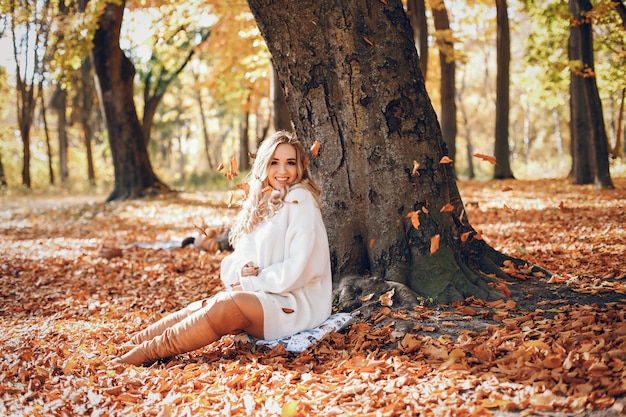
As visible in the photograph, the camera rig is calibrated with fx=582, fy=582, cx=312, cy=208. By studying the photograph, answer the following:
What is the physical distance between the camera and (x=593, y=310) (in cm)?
387

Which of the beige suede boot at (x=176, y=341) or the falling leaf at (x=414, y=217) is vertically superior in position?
the falling leaf at (x=414, y=217)

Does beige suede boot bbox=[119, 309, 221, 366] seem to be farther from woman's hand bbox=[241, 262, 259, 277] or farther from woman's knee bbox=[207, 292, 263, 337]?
woman's hand bbox=[241, 262, 259, 277]

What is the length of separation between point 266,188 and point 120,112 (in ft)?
36.3

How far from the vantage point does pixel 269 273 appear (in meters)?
3.88

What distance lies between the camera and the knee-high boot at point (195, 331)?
12.1ft

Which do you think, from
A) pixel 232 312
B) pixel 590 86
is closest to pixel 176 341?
pixel 232 312

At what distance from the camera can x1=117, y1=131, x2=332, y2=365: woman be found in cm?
375

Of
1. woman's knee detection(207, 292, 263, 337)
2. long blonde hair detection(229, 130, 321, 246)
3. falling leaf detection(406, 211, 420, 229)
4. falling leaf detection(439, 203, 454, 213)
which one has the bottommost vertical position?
woman's knee detection(207, 292, 263, 337)

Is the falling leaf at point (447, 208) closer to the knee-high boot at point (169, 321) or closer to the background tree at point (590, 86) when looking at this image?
the knee-high boot at point (169, 321)

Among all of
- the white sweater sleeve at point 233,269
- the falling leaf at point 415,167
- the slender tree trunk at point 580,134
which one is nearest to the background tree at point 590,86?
the slender tree trunk at point 580,134

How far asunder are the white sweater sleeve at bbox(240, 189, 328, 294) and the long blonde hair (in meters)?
0.10

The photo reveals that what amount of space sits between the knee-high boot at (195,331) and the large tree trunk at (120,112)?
36.0ft

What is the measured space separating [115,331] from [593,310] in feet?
11.7

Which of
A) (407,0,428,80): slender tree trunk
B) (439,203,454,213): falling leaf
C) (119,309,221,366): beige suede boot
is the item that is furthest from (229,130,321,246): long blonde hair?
(407,0,428,80): slender tree trunk
